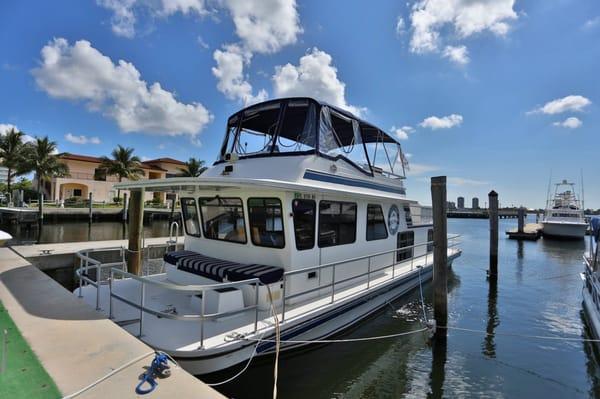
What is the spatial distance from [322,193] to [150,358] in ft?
12.1

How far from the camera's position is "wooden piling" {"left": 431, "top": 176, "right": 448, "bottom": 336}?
23.1 ft

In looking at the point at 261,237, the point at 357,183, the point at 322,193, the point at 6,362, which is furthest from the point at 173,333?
the point at 357,183

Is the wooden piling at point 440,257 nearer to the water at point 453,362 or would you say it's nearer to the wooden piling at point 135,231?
the water at point 453,362

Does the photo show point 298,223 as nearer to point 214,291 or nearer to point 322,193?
point 322,193

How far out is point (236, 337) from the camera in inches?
176

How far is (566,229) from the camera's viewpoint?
101ft

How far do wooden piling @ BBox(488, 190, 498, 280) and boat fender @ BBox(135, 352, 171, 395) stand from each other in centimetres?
1262

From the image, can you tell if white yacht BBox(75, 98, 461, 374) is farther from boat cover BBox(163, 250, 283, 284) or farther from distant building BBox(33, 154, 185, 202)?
distant building BBox(33, 154, 185, 202)

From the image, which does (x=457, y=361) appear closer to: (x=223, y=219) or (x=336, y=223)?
(x=336, y=223)

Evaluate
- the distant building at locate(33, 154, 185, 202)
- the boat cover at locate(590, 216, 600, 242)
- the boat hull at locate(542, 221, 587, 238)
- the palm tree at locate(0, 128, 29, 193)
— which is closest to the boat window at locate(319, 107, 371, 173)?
the boat cover at locate(590, 216, 600, 242)

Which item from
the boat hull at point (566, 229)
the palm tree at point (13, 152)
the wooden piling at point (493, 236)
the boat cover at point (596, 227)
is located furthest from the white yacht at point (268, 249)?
the palm tree at point (13, 152)

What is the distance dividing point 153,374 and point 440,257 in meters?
5.88

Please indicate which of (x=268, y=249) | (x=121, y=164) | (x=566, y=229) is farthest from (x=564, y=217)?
(x=121, y=164)

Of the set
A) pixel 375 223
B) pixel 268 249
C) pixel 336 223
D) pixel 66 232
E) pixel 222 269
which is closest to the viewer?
pixel 222 269
